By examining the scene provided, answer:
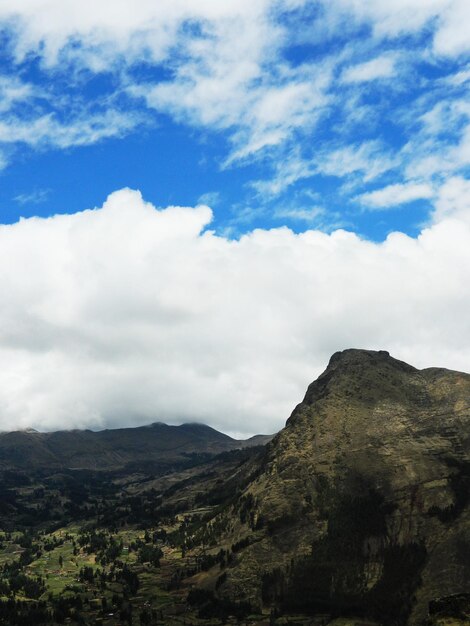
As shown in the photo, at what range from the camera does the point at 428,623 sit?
27.9m

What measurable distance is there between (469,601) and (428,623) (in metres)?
2.33

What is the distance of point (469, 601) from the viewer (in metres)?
27.8
